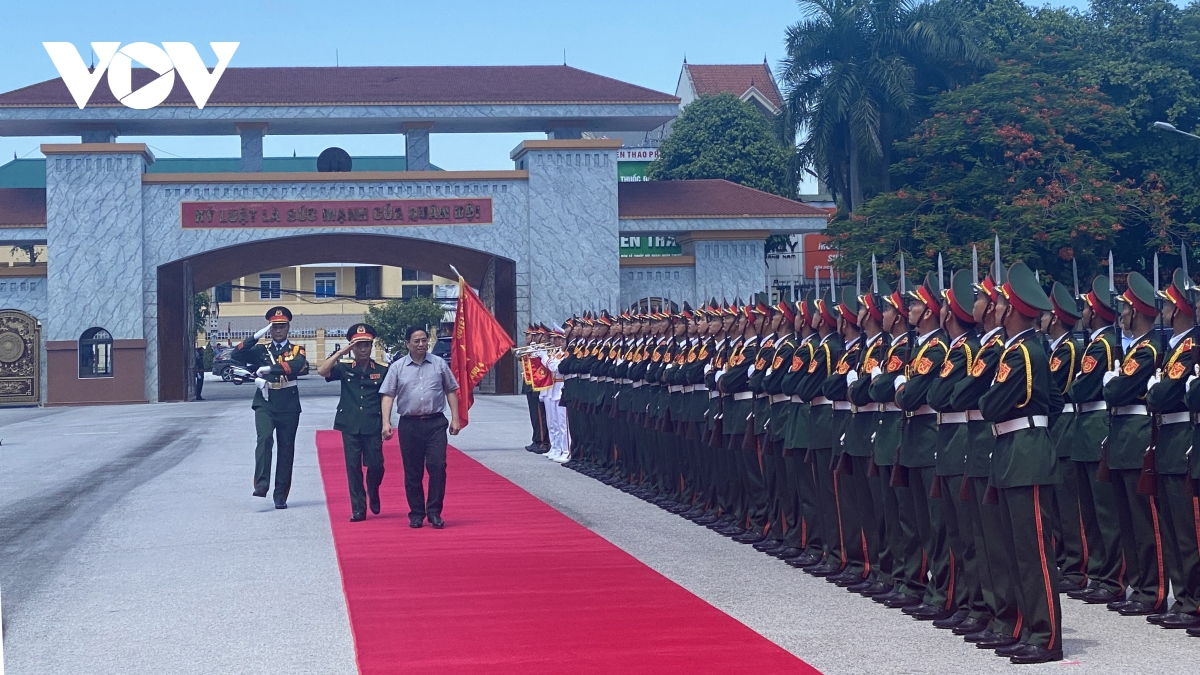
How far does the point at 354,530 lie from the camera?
1188cm

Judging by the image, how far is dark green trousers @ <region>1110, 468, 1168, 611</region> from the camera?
26.2 ft

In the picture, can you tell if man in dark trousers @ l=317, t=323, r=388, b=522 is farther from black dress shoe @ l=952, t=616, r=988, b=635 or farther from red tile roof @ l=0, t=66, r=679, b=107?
red tile roof @ l=0, t=66, r=679, b=107

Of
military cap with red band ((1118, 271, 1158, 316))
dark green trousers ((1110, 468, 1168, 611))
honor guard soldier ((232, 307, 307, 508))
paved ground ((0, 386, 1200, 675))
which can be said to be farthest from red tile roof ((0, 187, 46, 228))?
dark green trousers ((1110, 468, 1168, 611))

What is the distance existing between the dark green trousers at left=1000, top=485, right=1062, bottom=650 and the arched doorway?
108 feet

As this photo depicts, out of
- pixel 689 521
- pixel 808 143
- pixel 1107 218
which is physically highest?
pixel 808 143

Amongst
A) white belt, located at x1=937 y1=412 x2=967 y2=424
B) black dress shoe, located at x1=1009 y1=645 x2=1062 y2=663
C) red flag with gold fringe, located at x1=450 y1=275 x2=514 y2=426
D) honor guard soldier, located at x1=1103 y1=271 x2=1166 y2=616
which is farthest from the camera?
red flag with gold fringe, located at x1=450 y1=275 x2=514 y2=426

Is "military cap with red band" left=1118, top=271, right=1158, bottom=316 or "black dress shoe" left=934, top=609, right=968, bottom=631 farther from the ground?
"military cap with red band" left=1118, top=271, right=1158, bottom=316

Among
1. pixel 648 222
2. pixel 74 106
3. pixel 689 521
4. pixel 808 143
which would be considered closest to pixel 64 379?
pixel 74 106

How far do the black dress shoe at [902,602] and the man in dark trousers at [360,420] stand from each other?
A: 5581 mm

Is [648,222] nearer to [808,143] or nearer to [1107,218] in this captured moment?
[808,143]

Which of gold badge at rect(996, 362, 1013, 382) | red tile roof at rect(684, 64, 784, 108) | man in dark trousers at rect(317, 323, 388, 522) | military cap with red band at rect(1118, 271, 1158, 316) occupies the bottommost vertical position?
man in dark trousers at rect(317, 323, 388, 522)

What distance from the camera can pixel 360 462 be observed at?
1252 cm

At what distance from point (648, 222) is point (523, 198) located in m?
3.65

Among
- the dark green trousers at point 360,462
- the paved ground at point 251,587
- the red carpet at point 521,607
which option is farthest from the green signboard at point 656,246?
the red carpet at point 521,607
